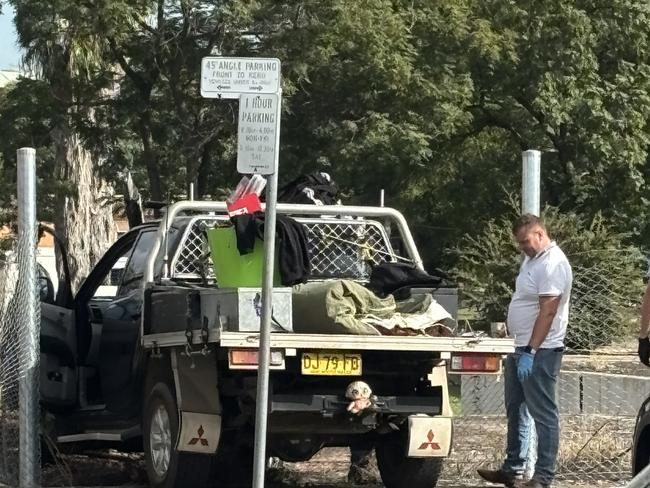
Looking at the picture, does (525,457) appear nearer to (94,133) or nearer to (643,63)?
(94,133)

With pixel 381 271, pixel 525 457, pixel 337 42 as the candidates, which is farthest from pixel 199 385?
pixel 337 42

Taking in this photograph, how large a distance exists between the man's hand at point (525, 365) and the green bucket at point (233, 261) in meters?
1.58

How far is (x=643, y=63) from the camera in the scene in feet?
94.1

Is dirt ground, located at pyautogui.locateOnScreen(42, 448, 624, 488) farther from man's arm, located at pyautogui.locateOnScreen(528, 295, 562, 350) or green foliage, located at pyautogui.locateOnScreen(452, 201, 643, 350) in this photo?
green foliage, located at pyautogui.locateOnScreen(452, 201, 643, 350)

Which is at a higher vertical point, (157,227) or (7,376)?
(157,227)

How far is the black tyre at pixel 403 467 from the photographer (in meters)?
8.50

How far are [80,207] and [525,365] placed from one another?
792 inches

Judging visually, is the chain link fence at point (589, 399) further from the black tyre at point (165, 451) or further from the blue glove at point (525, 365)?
the black tyre at point (165, 451)

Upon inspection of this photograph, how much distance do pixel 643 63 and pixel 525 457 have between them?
21.5 meters

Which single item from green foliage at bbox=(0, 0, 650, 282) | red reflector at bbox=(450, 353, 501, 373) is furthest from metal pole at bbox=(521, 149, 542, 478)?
green foliage at bbox=(0, 0, 650, 282)

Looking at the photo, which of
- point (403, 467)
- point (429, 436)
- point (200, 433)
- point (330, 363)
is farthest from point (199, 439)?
point (403, 467)

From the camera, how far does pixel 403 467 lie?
8648 millimetres

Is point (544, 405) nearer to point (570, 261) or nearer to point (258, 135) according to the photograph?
point (258, 135)

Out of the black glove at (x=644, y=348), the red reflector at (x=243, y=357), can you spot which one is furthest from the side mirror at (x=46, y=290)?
the black glove at (x=644, y=348)
